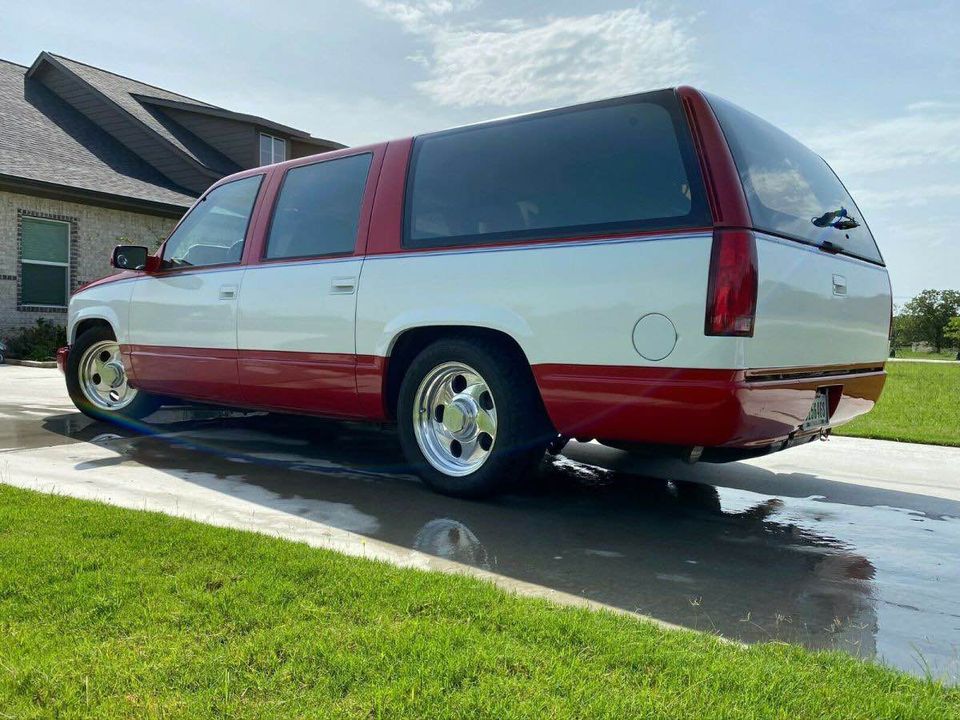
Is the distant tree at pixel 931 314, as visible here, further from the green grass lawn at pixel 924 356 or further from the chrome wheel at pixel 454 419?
the chrome wheel at pixel 454 419

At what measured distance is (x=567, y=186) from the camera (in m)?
4.40

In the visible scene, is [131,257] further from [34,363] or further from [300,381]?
[34,363]

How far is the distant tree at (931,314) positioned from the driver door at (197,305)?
88.0 m

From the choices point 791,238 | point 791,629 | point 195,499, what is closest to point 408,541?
point 195,499

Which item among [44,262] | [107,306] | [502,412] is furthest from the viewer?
[44,262]

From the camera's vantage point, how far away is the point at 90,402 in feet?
25.0

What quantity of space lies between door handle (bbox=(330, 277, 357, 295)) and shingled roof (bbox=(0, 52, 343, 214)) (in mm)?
12985

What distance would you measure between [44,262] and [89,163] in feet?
9.97

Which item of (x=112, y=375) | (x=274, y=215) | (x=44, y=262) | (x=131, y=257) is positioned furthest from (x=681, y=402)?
(x=44, y=262)

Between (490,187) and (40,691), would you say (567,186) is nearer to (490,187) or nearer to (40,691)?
(490,187)

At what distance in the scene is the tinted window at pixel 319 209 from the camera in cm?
541

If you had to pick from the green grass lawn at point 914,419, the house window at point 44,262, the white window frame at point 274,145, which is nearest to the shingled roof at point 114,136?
the white window frame at point 274,145

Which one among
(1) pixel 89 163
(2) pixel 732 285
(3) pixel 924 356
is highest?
(1) pixel 89 163

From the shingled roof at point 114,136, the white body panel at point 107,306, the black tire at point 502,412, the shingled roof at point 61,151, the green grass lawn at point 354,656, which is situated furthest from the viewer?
the shingled roof at point 114,136
